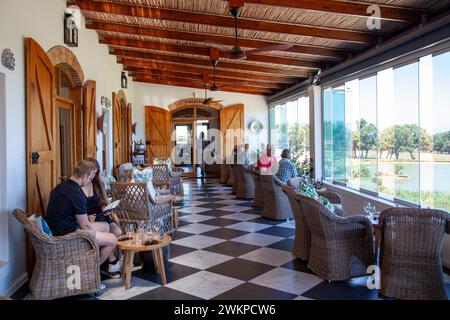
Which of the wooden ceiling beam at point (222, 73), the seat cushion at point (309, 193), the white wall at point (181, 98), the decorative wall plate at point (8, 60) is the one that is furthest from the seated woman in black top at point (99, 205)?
the white wall at point (181, 98)

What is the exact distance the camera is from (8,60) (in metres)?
3.48

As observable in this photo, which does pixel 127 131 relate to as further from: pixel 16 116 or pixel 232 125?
pixel 16 116

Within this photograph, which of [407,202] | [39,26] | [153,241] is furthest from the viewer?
[407,202]

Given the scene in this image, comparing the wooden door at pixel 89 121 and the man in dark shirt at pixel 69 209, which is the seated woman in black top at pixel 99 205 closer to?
the man in dark shirt at pixel 69 209

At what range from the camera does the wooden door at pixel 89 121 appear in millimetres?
6207

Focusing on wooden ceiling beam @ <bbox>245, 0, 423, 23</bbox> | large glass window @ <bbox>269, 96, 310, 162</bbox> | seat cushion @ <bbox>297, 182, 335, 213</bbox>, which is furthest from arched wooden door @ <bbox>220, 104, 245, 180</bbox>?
seat cushion @ <bbox>297, 182, 335, 213</bbox>

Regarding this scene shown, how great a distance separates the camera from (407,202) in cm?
522

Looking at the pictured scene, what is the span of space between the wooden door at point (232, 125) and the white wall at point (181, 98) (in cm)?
22

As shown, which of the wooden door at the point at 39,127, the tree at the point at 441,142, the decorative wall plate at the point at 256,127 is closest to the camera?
the wooden door at the point at 39,127

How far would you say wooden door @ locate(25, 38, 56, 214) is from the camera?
3887 millimetres

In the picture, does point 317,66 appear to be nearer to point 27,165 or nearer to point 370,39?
point 370,39

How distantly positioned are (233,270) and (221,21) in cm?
365
